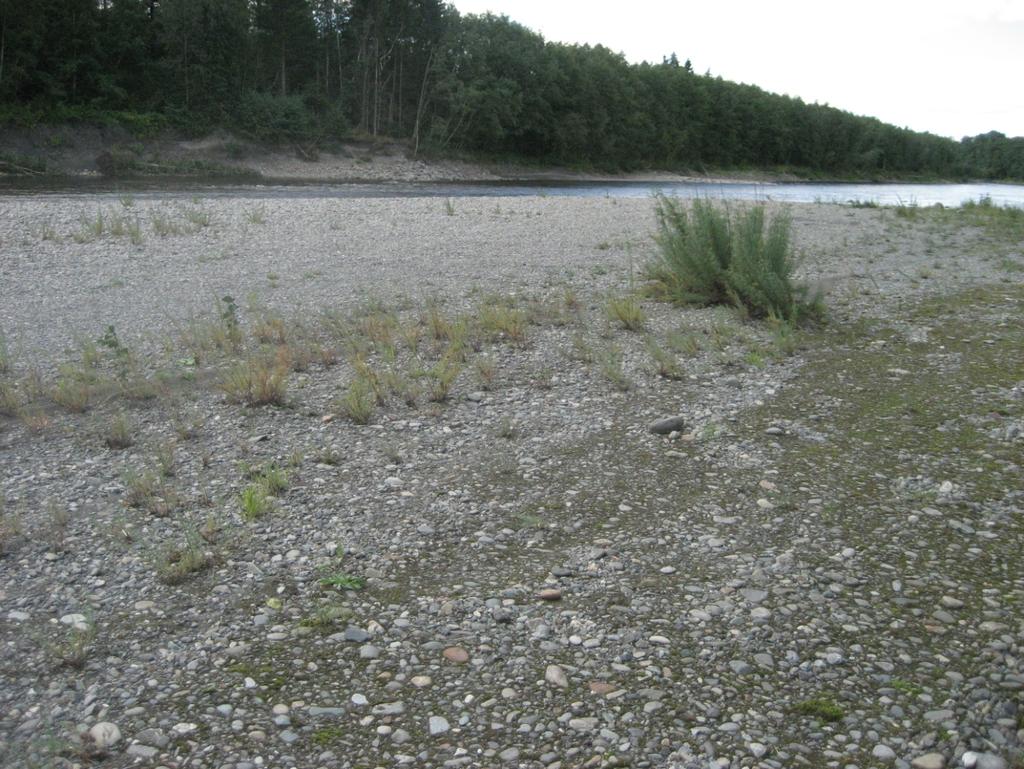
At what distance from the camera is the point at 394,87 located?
6500cm

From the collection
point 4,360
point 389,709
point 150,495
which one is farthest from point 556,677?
point 4,360

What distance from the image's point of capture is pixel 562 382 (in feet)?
25.8

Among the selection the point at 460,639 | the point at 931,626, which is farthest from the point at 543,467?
the point at 931,626

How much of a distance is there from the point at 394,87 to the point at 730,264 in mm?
59243

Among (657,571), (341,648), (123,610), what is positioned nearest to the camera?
(341,648)

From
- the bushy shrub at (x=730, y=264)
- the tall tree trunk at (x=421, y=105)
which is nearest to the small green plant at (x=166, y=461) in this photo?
the bushy shrub at (x=730, y=264)

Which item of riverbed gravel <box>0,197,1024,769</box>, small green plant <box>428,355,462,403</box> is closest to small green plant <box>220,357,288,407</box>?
riverbed gravel <box>0,197,1024,769</box>

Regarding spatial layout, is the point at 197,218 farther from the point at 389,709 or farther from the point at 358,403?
the point at 389,709

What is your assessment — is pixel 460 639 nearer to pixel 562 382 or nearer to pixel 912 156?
pixel 562 382

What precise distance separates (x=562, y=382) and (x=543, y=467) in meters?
2.04

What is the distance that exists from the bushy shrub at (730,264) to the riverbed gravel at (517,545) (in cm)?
59

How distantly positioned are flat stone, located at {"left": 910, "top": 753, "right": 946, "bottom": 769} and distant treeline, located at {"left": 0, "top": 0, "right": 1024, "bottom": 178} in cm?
5114

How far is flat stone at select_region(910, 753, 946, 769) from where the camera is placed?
305 cm

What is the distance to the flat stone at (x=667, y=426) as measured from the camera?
21.5 feet
